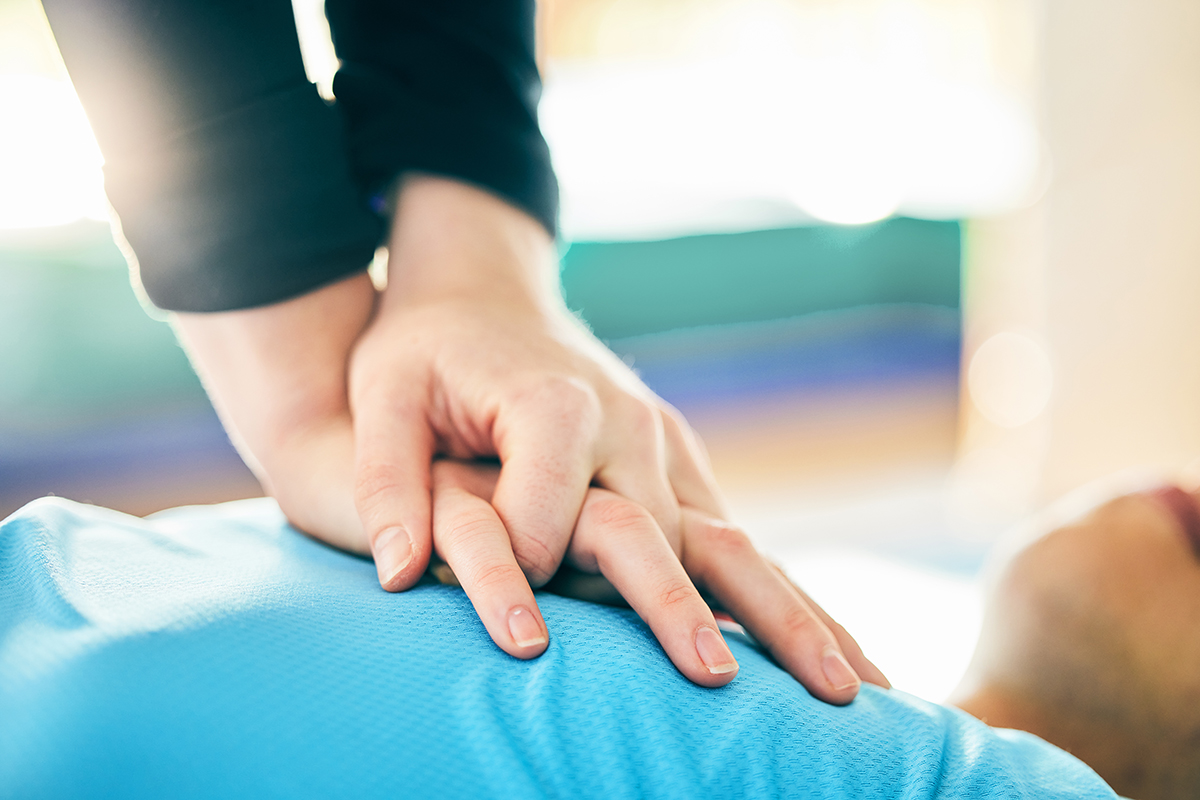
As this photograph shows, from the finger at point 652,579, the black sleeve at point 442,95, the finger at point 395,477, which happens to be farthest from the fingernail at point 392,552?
the black sleeve at point 442,95

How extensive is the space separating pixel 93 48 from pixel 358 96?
197 mm

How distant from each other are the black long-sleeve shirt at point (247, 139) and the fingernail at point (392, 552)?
0.78 ft

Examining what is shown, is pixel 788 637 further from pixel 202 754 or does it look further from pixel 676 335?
pixel 676 335

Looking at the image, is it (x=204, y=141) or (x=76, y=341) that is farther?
(x=76, y=341)

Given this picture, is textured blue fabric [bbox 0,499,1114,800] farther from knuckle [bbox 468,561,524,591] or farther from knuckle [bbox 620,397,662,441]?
knuckle [bbox 620,397,662,441]

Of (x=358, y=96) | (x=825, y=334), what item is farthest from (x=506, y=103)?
(x=825, y=334)

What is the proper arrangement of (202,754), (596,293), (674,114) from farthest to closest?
(674,114), (596,293), (202,754)

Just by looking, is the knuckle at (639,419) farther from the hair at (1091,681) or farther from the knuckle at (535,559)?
the hair at (1091,681)

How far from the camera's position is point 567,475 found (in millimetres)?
491

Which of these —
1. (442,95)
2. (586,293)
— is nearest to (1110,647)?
(442,95)

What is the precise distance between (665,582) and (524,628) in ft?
0.31

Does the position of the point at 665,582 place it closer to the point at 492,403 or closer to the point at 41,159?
the point at 492,403

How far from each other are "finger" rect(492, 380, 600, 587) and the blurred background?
1.04 m

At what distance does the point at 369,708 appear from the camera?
37 centimetres
